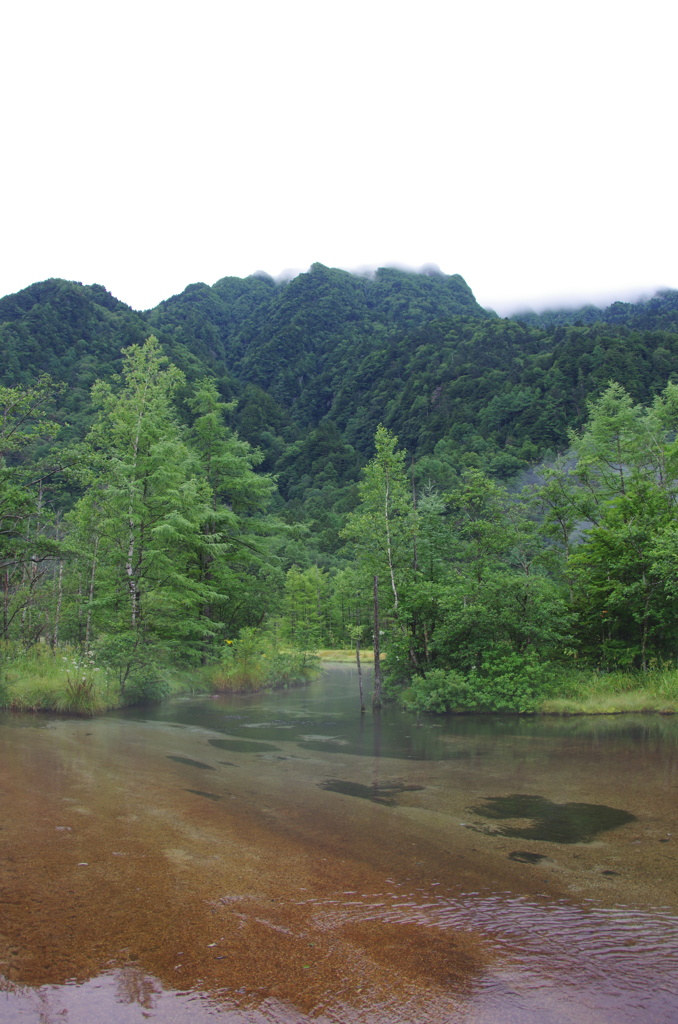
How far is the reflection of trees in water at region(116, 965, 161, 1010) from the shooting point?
12.6 feet

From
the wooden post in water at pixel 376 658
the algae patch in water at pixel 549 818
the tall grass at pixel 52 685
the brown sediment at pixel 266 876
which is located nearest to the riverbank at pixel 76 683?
the tall grass at pixel 52 685

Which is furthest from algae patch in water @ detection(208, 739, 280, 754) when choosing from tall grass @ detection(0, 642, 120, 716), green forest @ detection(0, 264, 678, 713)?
green forest @ detection(0, 264, 678, 713)

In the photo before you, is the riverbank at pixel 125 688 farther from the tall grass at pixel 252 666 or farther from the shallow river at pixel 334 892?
the shallow river at pixel 334 892

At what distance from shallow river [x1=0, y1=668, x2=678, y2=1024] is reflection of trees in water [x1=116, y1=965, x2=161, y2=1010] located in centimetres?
1

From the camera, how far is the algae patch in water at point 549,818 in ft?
24.6

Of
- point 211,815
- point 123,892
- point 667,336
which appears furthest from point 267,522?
point 667,336

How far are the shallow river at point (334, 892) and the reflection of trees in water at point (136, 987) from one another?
13 millimetres

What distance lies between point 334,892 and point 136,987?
6.57ft

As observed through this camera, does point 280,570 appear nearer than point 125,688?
No

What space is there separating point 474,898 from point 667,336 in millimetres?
105134

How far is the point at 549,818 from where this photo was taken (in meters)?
8.27

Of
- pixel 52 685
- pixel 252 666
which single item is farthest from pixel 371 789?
pixel 252 666

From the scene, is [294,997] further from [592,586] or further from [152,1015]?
[592,586]

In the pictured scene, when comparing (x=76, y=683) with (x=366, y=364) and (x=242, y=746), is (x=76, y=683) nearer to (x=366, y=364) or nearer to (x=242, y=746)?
(x=242, y=746)
